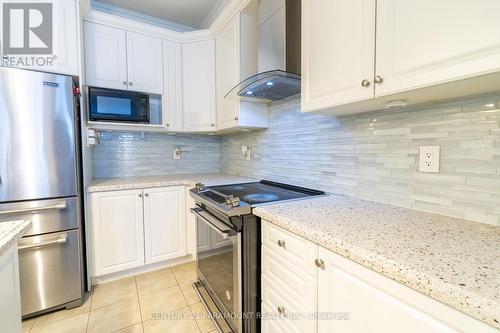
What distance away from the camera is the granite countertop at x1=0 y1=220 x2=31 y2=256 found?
69 centimetres

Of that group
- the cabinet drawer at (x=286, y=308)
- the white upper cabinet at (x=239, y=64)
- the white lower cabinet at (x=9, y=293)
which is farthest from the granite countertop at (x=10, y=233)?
the white upper cabinet at (x=239, y=64)

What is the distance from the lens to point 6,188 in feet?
4.85

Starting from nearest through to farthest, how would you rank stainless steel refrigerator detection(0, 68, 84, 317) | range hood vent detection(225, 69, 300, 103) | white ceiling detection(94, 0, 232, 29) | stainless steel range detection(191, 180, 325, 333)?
stainless steel range detection(191, 180, 325, 333) < range hood vent detection(225, 69, 300, 103) < stainless steel refrigerator detection(0, 68, 84, 317) < white ceiling detection(94, 0, 232, 29)

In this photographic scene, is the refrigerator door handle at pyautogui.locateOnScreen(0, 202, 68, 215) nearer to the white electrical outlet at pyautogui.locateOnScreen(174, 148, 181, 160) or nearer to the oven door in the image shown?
the oven door

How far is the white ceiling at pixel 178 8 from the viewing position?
7.58ft

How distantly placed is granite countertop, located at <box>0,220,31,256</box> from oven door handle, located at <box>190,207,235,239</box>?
2.69ft

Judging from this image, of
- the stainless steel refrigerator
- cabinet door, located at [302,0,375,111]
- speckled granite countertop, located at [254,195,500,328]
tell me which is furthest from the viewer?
the stainless steel refrigerator

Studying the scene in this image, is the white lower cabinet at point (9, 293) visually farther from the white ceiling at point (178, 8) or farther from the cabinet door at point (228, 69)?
the white ceiling at point (178, 8)

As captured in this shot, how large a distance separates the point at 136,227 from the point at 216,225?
110 centimetres

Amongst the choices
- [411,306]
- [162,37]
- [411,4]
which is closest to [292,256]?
[411,306]

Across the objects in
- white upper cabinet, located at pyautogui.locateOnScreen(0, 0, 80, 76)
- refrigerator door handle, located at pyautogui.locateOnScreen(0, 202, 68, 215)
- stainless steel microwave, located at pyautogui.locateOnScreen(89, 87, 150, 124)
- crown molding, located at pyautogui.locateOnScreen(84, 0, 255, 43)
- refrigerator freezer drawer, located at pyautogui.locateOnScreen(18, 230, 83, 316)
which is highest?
crown molding, located at pyautogui.locateOnScreen(84, 0, 255, 43)

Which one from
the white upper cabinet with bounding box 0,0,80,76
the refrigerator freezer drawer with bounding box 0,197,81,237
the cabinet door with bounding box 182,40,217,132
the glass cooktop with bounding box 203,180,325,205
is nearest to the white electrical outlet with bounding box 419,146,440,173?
the glass cooktop with bounding box 203,180,325,205

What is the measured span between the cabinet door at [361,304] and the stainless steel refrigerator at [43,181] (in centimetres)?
180

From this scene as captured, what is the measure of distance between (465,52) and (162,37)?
2.41 metres
